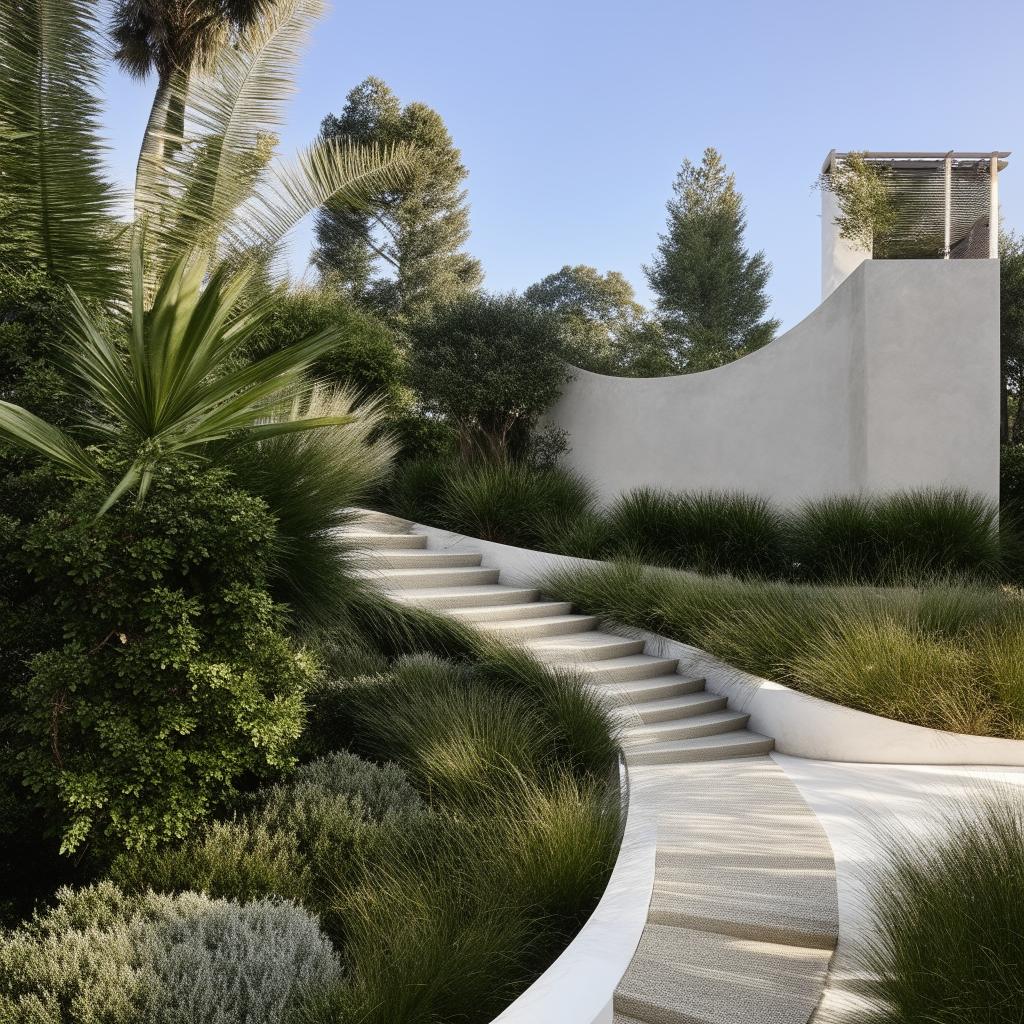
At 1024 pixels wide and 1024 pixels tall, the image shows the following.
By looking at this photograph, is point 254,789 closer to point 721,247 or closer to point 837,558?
point 837,558

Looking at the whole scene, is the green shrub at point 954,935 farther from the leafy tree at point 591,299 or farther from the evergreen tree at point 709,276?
the leafy tree at point 591,299

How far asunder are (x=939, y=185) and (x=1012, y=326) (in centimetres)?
408

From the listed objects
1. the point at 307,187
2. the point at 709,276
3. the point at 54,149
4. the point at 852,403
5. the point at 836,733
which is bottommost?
the point at 836,733

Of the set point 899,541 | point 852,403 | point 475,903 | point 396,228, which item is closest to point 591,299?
point 396,228

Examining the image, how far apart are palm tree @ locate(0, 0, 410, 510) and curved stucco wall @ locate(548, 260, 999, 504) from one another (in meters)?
4.33

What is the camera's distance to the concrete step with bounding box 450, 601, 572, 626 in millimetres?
6723

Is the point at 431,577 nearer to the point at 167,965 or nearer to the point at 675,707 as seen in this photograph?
the point at 675,707

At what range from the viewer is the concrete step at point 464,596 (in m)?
6.90

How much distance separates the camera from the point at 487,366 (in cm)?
1027

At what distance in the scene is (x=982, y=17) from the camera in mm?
9562

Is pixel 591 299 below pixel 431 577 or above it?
above

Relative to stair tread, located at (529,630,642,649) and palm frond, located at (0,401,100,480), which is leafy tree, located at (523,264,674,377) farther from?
palm frond, located at (0,401,100,480)

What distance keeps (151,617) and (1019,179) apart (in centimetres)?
1470

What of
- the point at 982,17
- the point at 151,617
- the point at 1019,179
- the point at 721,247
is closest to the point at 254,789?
the point at 151,617
